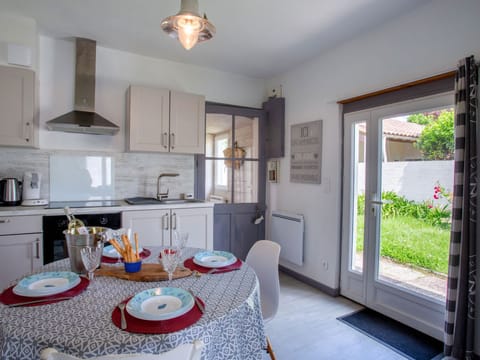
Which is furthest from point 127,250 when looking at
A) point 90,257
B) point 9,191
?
point 9,191

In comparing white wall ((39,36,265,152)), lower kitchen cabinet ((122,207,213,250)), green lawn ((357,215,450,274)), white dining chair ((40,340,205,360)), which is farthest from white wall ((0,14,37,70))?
green lawn ((357,215,450,274))

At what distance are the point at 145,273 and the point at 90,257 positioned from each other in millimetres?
268

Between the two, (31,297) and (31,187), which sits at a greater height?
(31,187)

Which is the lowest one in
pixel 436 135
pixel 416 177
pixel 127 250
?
pixel 127 250

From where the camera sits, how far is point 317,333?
225 cm

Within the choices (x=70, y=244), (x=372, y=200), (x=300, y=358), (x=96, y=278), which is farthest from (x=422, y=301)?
(x=70, y=244)

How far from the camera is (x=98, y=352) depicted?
85cm

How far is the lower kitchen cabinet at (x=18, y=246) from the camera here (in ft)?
7.37

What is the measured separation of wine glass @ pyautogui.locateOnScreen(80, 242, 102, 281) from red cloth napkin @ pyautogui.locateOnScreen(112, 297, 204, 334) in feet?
1.09

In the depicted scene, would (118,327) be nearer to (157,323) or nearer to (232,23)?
(157,323)

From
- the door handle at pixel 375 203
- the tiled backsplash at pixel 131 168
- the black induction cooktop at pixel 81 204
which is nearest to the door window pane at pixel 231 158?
the tiled backsplash at pixel 131 168

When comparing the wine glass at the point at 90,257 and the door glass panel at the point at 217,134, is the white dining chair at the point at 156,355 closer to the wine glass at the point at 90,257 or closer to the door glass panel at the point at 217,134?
the wine glass at the point at 90,257

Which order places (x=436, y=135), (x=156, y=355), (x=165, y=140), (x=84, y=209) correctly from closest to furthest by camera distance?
(x=156, y=355), (x=436, y=135), (x=84, y=209), (x=165, y=140)

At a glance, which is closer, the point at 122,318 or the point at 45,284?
the point at 122,318
